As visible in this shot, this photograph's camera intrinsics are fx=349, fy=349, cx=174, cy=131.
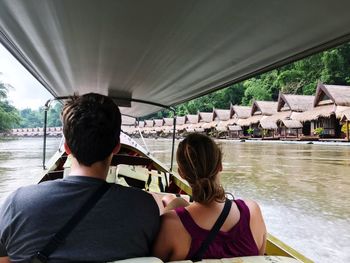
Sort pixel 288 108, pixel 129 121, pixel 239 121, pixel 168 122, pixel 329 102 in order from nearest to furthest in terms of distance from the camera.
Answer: pixel 129 121 < pixel 329 102 < pixel 288 108 < pixel 239 121 < pixel 168 122

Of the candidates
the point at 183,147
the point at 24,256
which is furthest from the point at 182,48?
the point at 24,256

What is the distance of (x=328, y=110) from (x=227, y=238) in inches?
1027

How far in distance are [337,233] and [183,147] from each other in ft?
12.9

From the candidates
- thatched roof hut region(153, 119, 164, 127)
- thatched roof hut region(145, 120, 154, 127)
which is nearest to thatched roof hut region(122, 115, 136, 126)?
thatched roof hut region(153, 119, 164, 127)

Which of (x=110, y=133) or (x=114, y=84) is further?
(x=114, y=84)

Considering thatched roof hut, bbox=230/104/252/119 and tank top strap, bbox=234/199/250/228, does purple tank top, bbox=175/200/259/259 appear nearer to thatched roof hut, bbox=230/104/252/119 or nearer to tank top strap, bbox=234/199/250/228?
tank top strap, bbox=234/199/250/228

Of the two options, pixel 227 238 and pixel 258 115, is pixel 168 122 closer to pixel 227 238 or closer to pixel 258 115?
pixel 258 115

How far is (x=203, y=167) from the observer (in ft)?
4.34

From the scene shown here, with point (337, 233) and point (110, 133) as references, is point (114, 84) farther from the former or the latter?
point (337, 233)

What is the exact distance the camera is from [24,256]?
1.07 meters

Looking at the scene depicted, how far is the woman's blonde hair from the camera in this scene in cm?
132

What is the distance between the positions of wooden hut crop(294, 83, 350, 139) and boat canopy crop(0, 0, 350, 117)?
23.7 metres

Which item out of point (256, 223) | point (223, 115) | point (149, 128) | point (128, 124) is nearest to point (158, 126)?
point (149, 128)

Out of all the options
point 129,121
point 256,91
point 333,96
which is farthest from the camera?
point 256,91
